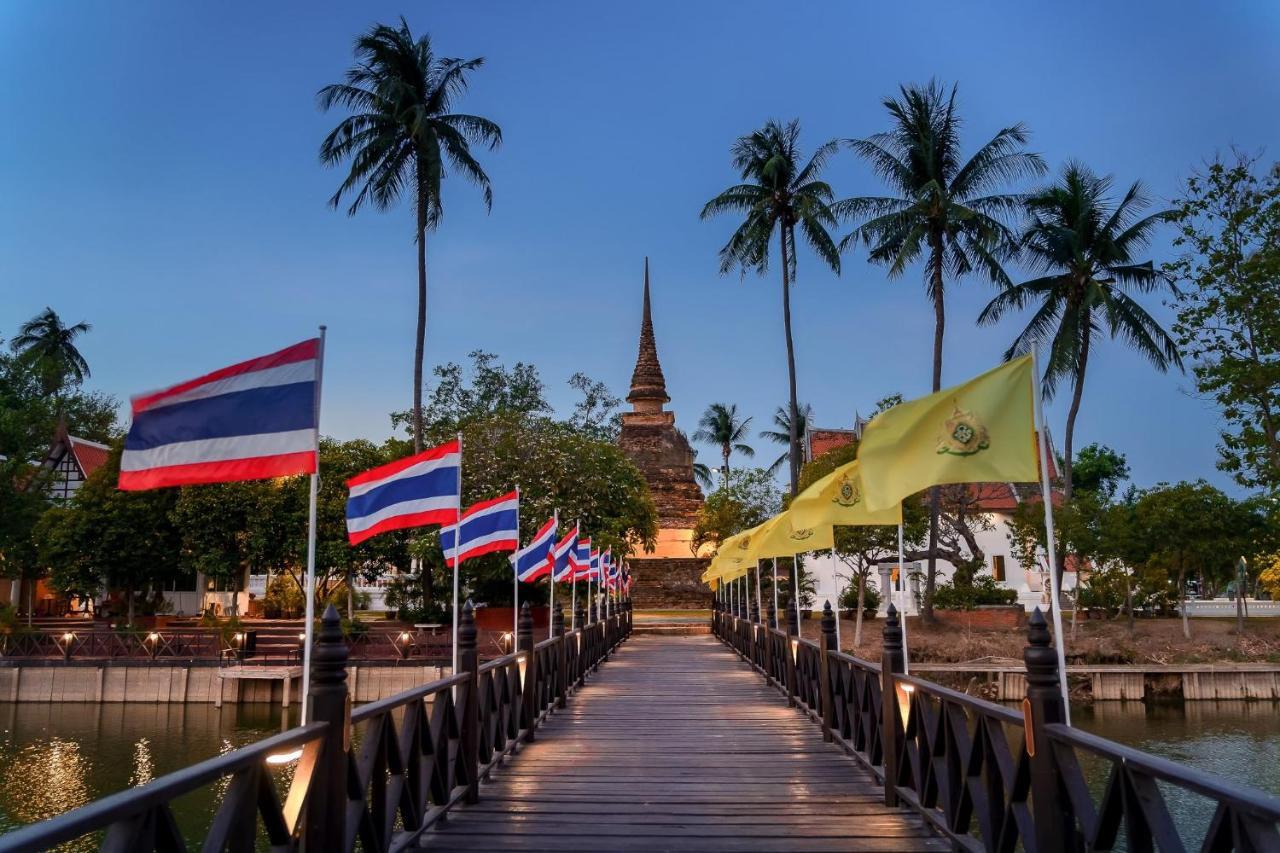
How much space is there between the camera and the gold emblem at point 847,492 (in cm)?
1051

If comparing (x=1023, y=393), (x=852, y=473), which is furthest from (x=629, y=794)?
(x=852, y=473)

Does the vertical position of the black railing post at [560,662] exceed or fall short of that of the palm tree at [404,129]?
it falls short

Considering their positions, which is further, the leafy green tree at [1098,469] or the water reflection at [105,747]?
the leafy green tree at [1098,469]

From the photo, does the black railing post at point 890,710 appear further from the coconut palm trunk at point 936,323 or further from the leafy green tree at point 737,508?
the leafy green tree at point 737,508

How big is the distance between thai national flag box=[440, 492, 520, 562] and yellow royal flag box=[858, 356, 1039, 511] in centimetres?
641

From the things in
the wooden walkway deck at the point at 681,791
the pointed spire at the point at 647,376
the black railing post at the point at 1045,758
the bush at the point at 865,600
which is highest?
the pointed spire at the point at 647,376

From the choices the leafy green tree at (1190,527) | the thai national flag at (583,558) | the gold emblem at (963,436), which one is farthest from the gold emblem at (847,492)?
the leafy green tree at (1190,527)

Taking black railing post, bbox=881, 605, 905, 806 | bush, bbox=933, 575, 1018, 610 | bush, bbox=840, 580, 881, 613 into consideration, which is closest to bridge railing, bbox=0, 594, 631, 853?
black railing post, bbox=881, 605, 905, 806

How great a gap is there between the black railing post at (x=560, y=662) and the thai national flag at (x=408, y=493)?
→ 16.4 ft

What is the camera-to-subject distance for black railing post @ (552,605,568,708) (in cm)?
1251

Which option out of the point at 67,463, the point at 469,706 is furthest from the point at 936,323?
the point at 67,463

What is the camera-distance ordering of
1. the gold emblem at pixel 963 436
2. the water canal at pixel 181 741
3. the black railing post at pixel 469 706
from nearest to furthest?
the gold emblem at pixel 963 436 < the black railing post at pixel 469 706 < the water canal at pixel 181 741

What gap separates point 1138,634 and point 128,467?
110ft

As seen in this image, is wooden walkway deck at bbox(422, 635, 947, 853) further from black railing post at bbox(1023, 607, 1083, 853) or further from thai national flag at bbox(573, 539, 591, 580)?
thai national flag at bbox(573, 539, 591, 580)
